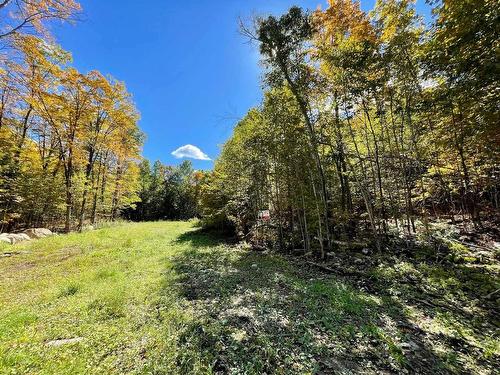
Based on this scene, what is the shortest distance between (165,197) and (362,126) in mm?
27275

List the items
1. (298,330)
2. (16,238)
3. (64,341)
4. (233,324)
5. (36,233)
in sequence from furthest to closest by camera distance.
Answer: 1. (36,233)
2. (16,238)
3. (233,324)
4. (298,330)
5. (64,341)

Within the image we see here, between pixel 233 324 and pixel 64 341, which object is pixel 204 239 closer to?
pixel 233 324

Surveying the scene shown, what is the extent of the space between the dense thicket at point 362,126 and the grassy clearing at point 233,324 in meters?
2.28

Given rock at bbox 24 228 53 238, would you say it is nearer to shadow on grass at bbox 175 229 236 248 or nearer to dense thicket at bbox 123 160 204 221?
shadow on grass at bbox 175 229 236 248

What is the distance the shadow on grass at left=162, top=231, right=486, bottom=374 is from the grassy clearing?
1cm

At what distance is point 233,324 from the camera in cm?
279

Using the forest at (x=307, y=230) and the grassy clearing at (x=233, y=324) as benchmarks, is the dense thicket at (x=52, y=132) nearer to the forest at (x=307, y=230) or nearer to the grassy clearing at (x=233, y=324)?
the forest at (x=307, y=230)

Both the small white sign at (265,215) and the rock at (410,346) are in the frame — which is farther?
the small white sign at (265,215)

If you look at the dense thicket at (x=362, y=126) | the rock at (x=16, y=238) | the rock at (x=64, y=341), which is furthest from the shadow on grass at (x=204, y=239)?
the rock at (x=64, y=341)

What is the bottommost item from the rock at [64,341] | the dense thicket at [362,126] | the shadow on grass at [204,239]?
the rock at [64,341]

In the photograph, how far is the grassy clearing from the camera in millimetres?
2156

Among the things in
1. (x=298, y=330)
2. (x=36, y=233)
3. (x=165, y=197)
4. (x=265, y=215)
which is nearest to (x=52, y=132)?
(x=36, y=233)

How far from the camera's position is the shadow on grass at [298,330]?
7.09 ft

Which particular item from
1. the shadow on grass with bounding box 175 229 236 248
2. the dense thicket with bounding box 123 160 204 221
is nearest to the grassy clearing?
the shadow on grass with bounding box 175 229 236 248
